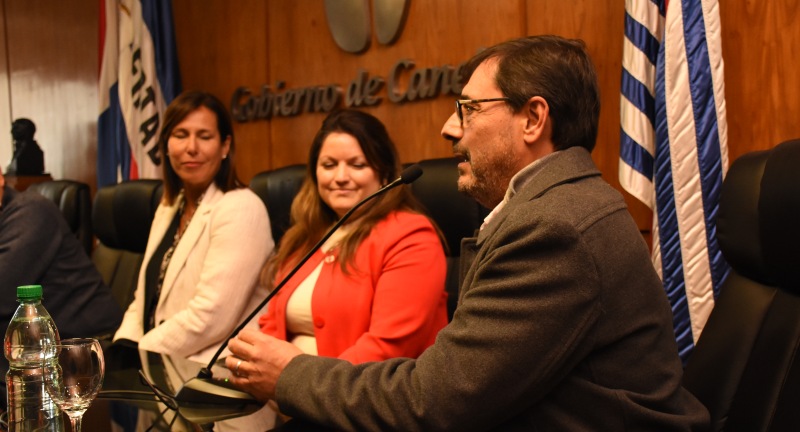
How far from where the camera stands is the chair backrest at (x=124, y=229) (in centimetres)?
335

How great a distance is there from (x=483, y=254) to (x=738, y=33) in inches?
62.7

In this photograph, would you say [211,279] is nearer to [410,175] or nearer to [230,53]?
[410,175]

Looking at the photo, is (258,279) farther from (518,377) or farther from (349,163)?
(518,377)

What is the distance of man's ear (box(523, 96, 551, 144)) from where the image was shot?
1264 millimetres

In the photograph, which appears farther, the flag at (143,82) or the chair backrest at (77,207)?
the flag at (143,82)

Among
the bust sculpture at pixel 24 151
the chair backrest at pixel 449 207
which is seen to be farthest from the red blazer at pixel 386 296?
the bust sculpture at pixel 24 151

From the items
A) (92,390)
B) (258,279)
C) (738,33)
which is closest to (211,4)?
(258,279)

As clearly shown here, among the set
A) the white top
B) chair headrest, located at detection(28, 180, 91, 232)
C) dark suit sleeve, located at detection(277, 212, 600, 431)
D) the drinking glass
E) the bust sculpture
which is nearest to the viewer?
dark suit sleeve, located at detection(277, 212, 600, 431)

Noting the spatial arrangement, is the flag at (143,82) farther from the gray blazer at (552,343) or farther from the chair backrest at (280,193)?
the gray blazer at (552,343)

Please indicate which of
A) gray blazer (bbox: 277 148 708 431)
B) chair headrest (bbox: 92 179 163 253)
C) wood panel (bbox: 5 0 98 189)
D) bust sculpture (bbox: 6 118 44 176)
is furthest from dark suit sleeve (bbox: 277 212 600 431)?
wood panel (bbox: 5 0 98 189)

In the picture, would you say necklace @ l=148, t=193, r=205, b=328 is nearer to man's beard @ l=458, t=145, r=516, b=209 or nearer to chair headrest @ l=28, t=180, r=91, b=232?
chair headrest @ l=28, t=180, r=91, b=232

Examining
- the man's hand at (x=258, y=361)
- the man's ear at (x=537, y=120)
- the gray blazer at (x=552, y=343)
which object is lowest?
the man's hand at (x=258, y=361)

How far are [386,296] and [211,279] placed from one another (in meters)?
0.72

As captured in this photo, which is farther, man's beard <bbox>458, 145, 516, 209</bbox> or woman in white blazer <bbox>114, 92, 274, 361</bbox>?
woman in white blazer <bbox>114, 92, 274, 361</bbox>
